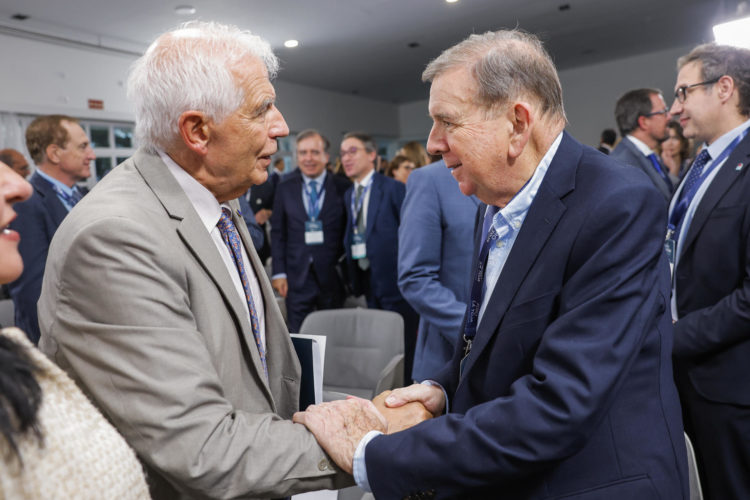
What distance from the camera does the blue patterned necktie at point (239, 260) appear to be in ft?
4.30

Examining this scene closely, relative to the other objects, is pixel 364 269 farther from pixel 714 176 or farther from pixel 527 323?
pixel 527 323

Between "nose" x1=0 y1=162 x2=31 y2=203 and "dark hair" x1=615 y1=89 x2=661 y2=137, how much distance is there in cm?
375

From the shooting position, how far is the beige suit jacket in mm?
985

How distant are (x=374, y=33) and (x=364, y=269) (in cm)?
623

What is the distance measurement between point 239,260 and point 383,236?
110 inches

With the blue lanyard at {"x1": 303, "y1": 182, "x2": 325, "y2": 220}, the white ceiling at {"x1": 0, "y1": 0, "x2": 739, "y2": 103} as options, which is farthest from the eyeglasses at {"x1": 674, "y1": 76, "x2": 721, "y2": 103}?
the white ceiling at {"x1": 0, "y1": 0, "x2": 739, "y2": 103}

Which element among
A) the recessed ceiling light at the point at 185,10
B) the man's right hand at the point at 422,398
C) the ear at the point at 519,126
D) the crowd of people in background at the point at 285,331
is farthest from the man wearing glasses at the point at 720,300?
the recessed ceiling light at the point at 185,10

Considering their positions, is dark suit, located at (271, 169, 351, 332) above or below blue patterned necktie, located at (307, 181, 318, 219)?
below

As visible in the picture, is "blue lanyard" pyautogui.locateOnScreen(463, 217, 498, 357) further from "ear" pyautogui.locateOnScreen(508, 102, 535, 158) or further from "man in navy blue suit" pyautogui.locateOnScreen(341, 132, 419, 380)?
"man in navy blue suit" pyautogui.locateOnScreen(341, 132, 419, 380)

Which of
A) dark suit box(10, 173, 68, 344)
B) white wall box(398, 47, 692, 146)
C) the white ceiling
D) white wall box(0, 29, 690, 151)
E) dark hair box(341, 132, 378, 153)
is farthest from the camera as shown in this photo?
white wall box(398, 47, 692, 146)

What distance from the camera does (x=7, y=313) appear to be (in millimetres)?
3373

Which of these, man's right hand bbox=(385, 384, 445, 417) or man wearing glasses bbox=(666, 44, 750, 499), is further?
man wearing glasses bbox=(666, 44, 750, 499)

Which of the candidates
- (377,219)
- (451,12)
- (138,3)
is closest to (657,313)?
(377,219)

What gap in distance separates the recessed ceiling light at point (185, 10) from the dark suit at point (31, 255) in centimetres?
501
